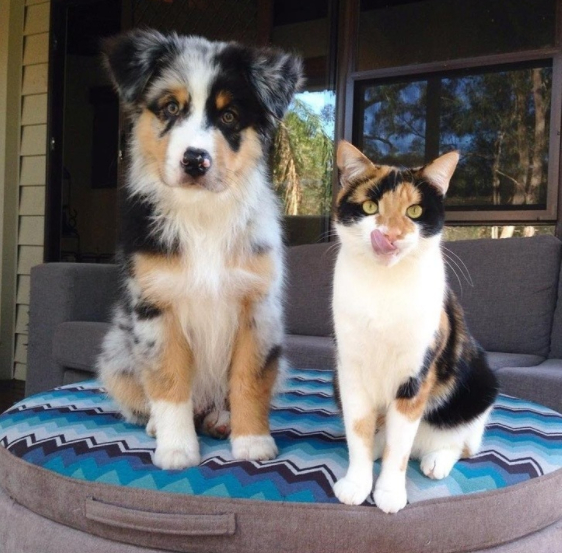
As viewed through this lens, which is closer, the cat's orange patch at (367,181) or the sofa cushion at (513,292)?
the cat's orange patch at (367,181)

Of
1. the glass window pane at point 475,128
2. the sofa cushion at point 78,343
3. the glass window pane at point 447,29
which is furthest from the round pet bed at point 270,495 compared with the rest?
Result: the glass window pane at point 447,29

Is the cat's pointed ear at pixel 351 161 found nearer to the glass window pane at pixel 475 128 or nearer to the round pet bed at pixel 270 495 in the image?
the round pet bed at pixel 270 495

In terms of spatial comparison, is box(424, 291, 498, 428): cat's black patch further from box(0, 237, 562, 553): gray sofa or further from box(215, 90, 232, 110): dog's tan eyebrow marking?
box(215, 90, 232, 110): dog's tan eyebrow marking

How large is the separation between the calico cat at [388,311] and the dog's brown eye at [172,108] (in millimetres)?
393

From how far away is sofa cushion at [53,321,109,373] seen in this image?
317 cm

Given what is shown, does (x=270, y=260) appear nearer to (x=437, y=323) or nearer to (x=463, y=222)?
(x=437, y=323)

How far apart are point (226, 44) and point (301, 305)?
6.56 ft

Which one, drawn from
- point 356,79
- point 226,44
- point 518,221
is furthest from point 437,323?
point 356,79

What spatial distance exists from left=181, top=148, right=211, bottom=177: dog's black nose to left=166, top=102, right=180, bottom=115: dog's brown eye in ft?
0.48

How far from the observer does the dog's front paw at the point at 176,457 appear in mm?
1427

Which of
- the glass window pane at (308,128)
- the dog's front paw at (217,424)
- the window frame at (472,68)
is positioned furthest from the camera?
the glass window pane at (308,128)

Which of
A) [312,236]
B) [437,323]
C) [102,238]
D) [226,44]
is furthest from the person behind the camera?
[102,238]

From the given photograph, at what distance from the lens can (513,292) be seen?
295cm

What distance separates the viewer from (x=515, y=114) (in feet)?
11.8
